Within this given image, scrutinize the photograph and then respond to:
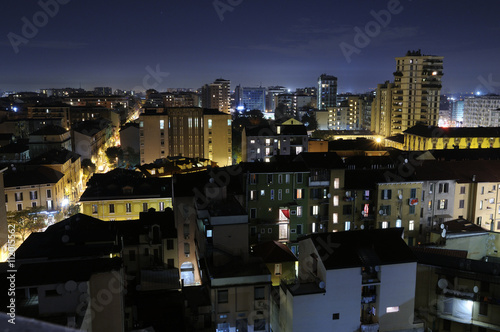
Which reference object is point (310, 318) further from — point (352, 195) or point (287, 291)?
point (352, 195)

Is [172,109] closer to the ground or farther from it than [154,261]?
farther from it

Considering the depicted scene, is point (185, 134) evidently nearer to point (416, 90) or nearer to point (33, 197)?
point (33, 197)

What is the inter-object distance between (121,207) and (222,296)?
9803 mm

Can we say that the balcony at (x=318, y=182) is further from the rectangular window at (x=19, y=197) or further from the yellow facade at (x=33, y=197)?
the rectangular window at (x=19, y=197)

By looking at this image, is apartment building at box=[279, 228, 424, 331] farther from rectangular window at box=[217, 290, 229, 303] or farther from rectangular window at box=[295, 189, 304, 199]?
rectangular window at box=[295, 189, 304, 199]

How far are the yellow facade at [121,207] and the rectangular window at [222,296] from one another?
358 inches

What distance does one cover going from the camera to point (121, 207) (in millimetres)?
19203

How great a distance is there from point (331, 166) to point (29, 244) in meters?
11.2

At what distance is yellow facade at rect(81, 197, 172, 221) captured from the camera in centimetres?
1886

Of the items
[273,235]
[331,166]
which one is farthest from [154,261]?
[331,166]

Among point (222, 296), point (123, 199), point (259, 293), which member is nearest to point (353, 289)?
A: point (259, 293)

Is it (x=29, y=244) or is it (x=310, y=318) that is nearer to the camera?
(x=310, y=318)

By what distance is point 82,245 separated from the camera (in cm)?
1131

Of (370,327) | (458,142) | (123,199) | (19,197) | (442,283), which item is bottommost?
(370,327)
